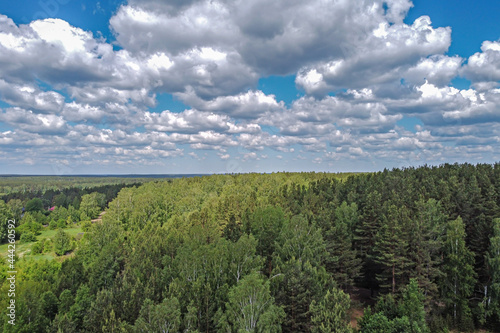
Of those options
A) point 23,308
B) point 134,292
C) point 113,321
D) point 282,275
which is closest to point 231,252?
point 282,275

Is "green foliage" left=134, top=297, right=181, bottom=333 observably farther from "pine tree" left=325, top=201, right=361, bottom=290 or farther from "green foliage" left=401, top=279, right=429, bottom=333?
"pine tree" left=325, top=201, right=361, bottom=290

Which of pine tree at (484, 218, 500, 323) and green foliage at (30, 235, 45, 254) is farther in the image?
green foliage at (30, 235, 45, 254)

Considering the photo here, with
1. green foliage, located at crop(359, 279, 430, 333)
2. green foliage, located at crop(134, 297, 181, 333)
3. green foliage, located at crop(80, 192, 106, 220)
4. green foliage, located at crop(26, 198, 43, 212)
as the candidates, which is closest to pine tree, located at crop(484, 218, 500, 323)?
green foliage, located at crop(359, 279, 430, 333)

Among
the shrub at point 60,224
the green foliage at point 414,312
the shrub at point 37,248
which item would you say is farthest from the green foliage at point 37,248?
the green foliage at point 414,312

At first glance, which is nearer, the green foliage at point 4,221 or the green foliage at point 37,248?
the green foliage at point 37,248

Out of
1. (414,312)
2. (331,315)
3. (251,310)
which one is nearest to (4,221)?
(251,310)

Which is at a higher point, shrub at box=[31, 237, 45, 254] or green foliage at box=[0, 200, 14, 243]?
green foliage at box=[0, 200, 14, 243]

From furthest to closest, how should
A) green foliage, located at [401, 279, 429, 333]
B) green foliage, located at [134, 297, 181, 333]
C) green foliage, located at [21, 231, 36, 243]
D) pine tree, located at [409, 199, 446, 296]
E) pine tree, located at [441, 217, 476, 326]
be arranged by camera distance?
1. green foliage, located at [21, 231, 36, 243]
2. pine tree, located at [441, 217, 476, 326]
3. pine tree, located at [409, 199, 446, 296]
4. green foliage, located at [401, 279, 429, 333]
5. green foliage, located at [134, 297, 181, 333]

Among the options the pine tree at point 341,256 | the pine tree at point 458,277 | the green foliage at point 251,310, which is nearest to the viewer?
the green foliage at point 251,310

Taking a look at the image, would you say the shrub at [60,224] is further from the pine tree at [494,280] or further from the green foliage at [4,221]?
the pine tree at [494,280]

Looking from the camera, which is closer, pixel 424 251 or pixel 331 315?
pixel 331 315

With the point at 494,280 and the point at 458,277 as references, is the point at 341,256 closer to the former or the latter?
the point at 458,277
